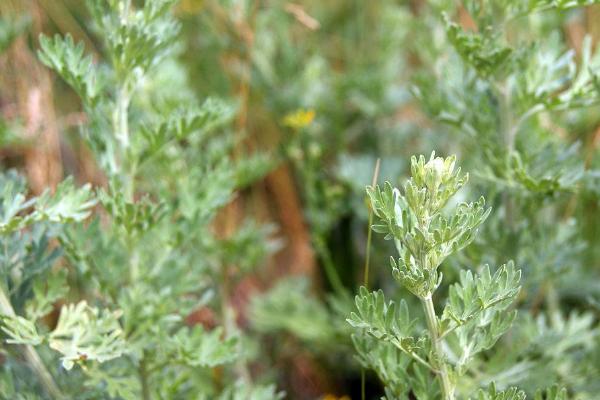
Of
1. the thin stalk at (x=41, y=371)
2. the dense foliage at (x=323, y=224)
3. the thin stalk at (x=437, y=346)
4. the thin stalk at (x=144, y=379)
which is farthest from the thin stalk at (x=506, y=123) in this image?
the thin stalk at (x=41, y=371)

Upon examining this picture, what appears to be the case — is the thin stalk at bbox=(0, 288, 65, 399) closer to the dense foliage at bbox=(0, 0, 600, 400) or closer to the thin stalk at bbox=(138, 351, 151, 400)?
the dense foliage at bbox=(0, 0, 600, 400)

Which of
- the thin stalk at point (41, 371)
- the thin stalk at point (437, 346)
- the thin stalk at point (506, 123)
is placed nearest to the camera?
the thin stalk at point (437, 346)

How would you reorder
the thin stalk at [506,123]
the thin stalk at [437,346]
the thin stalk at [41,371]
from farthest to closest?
the thin stalk at [506,123] < the thin stalk at [41,371] < the thin stalk at [437,346]

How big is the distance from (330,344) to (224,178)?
816mm

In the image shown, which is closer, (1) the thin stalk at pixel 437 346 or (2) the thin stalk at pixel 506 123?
(1) the thin stalk at pixel 437 346

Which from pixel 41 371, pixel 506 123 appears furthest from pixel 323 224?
pixel 41 371

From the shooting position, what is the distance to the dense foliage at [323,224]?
1175mm

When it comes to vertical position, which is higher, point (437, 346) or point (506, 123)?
point (506, 123)

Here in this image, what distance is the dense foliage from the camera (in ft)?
3.85

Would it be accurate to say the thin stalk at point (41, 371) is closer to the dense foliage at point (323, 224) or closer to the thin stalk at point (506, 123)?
the dense foliage at point (323, 224)

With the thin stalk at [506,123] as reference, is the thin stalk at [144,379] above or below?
below

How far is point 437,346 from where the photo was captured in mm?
1144

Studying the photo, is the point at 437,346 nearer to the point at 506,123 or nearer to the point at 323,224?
the point at 506,123

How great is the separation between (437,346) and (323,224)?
1005mm
